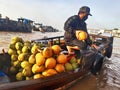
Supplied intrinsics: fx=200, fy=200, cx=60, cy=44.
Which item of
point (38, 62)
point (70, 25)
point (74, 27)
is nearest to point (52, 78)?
point (38, 62)

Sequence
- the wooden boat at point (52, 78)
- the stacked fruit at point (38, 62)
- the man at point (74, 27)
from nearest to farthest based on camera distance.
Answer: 1. the wooden boat at point (52, 78)
2. the stacked fruit at point (38, 62)
3. the man at point (74, 27)

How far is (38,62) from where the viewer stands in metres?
4.16

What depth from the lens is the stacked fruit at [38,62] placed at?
4.15m

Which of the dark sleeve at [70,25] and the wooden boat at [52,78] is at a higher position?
the dark sleeve at [70,25]

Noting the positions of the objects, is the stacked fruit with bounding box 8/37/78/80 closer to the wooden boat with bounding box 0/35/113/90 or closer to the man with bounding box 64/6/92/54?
the wooden boat with bounding box 0/35/113/90

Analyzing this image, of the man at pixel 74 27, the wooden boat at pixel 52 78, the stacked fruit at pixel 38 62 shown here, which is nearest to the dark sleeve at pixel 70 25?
the man at pixel 74 27

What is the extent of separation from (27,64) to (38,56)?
436mm

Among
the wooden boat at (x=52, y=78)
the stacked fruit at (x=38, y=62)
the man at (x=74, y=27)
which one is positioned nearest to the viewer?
the wooden boat at (x=52, y=78)

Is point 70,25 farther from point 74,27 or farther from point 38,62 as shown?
point 38,62

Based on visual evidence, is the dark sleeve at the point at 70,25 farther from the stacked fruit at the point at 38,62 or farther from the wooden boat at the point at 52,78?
the stacked fruit at the point at 38,62

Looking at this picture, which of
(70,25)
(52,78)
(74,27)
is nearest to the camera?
(52,78)

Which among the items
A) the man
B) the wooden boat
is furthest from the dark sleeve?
the wooden boat

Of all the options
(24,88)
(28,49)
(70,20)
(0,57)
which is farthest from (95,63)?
(24,88)

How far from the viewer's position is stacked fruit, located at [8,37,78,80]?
4148 millimetres
